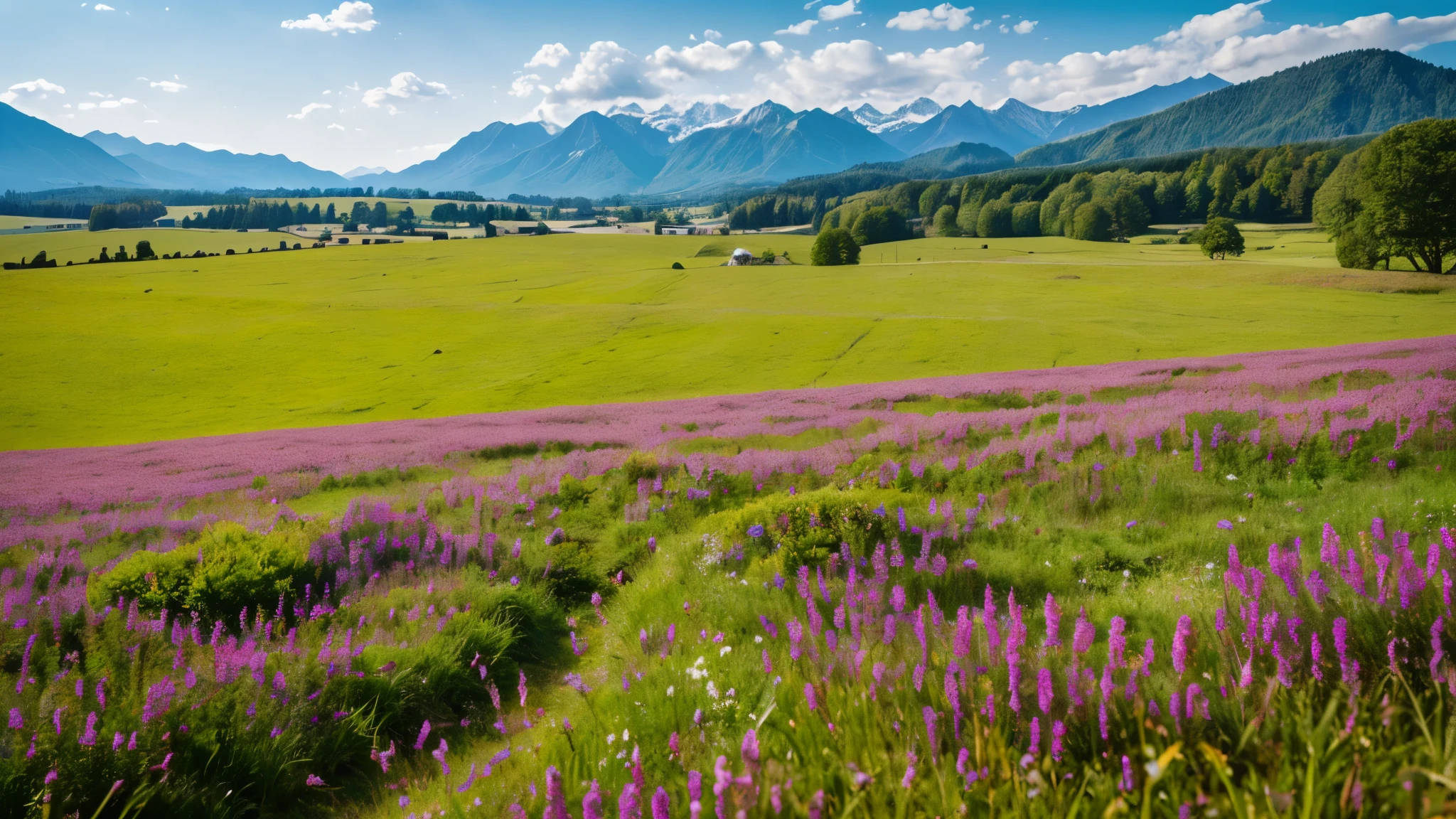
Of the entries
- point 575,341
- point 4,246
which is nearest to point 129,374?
point 575,341

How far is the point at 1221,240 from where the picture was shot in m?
98.2

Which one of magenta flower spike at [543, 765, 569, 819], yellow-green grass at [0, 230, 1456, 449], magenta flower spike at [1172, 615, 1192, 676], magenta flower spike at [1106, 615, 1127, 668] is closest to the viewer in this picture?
magenta flower spike at [543, 765, 569, 819]

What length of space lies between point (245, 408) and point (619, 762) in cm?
4599

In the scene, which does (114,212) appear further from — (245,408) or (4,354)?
(245,408)

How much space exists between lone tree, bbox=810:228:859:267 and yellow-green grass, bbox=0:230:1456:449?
76.9 ft

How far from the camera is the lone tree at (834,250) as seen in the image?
116750 millimetres

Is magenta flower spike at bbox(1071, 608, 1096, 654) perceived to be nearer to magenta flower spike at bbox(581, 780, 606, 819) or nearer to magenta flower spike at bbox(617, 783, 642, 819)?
magenta flower spike at bbox(617, 783, 642, 819)

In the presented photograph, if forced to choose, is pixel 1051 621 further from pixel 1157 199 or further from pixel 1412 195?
pixel 1157 199

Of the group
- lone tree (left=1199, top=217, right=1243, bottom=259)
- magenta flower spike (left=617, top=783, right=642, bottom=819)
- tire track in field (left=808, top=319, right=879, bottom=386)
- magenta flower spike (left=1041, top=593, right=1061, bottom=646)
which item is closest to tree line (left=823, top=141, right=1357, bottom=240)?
lone tree (left=1199, top=217, right=1243, bottom=259)

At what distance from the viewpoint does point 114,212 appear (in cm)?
19900

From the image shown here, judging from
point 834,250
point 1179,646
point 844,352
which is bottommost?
point 844,352

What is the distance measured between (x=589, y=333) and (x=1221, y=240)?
308 feet

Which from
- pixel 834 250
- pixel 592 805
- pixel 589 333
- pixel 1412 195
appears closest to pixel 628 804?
pixel 592 805

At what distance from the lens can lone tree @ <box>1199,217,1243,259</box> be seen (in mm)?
98375
